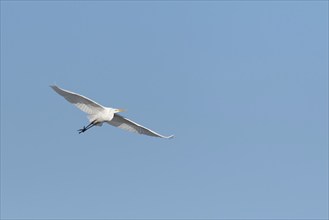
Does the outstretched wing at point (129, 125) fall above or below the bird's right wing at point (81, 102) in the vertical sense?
above

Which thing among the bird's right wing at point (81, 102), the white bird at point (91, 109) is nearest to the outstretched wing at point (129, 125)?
the white bird at point (91, 109)

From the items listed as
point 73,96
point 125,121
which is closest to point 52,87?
point 73,96

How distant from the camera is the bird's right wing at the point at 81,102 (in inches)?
5458

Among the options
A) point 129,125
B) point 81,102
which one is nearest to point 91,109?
point 81,102

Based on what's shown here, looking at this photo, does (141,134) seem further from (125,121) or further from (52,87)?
(52,87)

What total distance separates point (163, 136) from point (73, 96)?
43.1ft

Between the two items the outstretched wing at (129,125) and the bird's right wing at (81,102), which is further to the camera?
the outstretched wing at (129,125)

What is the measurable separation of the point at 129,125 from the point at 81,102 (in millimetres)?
8980

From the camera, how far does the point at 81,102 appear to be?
460ft

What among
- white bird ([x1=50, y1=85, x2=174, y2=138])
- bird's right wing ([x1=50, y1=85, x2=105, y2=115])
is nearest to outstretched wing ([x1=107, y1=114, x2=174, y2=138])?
white bird ([x1=50, y1=85, x2=174, y2=138])

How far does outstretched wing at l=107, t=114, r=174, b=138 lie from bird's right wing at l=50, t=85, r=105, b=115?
185 inches

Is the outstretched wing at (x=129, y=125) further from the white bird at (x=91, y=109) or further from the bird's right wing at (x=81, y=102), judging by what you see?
the bird's right wing at (x=81, y=102)

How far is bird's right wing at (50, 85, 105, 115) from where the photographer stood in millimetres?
138625

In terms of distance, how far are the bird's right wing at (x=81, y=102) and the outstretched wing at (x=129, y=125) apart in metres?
4.70
